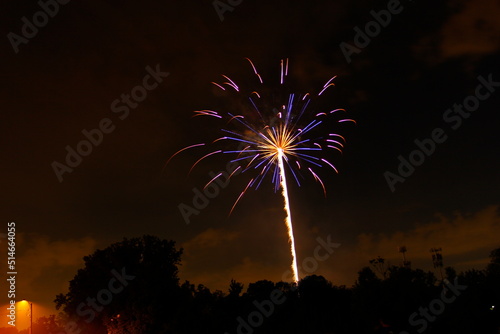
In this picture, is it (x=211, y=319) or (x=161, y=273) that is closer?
(x=211, y=319)

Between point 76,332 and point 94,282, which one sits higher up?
point 94,282

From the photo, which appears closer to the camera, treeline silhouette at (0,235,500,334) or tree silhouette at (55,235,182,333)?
treeline silhouette at (0,235,500,334)

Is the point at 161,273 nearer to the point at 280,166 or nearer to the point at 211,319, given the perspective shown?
the point at 211,319

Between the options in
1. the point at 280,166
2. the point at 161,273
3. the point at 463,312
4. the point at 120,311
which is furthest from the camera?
the point at 161,273

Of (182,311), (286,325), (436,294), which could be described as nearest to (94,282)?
(182,311)

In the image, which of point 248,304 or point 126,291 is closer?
point 126,291

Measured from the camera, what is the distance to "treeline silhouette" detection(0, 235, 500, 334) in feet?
134

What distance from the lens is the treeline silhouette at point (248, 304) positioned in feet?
134

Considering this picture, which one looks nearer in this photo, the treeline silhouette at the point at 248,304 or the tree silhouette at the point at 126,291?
the treeline silhouette at the point at 248,304

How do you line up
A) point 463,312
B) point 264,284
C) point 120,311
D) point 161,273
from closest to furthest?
point 463,312 → point 120,311 → point 161,273 → point 264,284

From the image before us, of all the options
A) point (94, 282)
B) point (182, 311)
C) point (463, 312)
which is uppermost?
point (94, 282)

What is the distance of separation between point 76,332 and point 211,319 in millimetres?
14519

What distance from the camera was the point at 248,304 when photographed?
57375 millimetres

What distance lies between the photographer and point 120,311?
1890 inches
